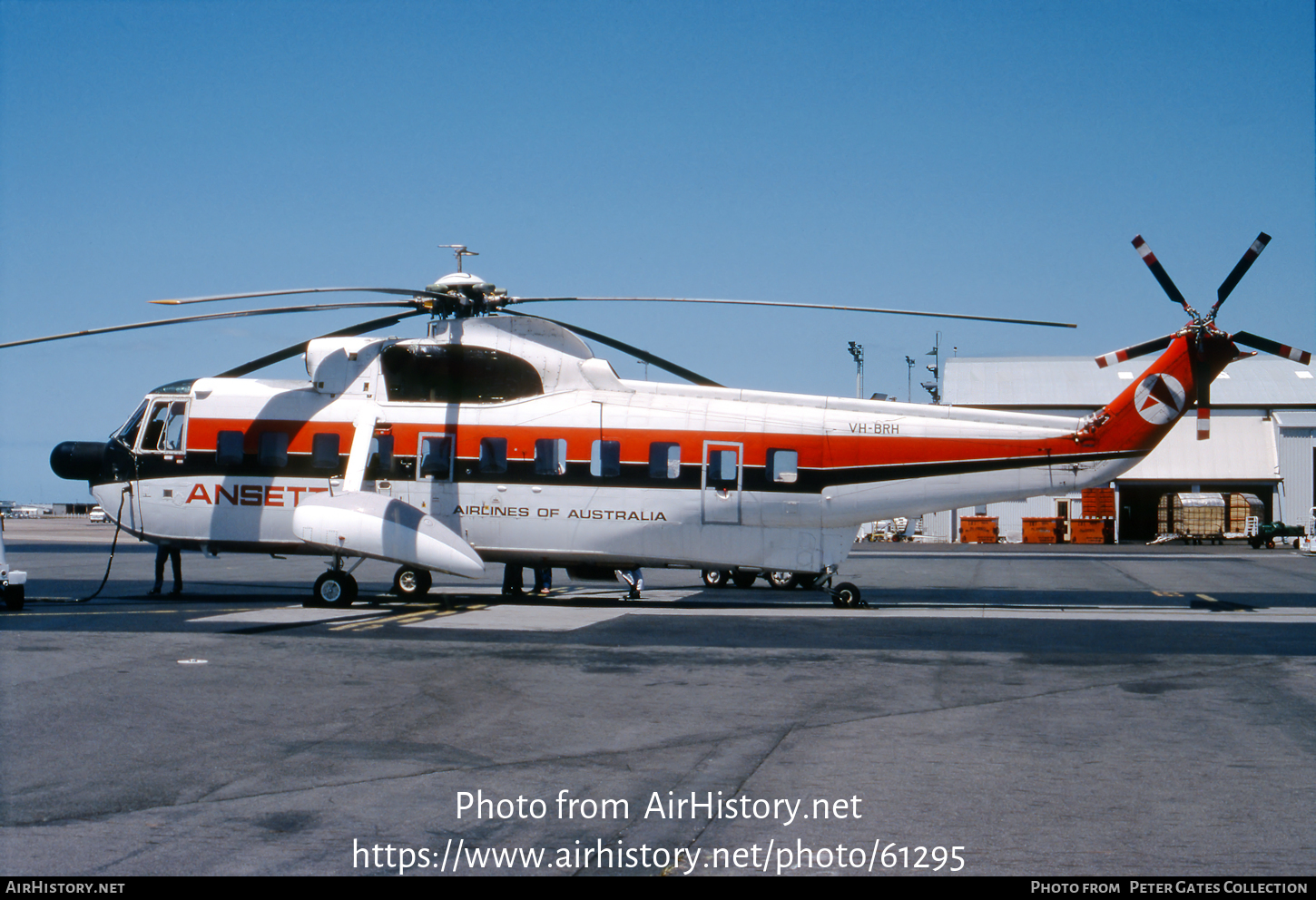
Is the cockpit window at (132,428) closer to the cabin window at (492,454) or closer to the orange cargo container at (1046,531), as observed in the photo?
the cabin window at (492,454)

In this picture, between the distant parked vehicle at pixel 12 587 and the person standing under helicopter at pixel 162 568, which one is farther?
the person standing under helicopter at pixel 162 568

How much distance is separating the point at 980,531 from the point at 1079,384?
17.6m

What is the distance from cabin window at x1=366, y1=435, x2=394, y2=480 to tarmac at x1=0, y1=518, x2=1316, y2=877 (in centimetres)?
356

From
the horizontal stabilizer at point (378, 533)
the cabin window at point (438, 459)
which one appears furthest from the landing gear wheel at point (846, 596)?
the cabin window at point (438, 459)

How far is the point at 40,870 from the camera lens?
5.60m

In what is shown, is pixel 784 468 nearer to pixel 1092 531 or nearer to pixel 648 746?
pixel 648 746

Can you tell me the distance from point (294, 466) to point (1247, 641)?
53.8ft

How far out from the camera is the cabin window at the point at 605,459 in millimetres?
19969

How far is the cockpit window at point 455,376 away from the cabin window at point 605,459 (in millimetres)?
1637

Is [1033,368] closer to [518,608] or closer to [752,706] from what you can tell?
[518,608]

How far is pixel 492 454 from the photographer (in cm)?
2022

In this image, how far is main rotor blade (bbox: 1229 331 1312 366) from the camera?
17891 millimetres

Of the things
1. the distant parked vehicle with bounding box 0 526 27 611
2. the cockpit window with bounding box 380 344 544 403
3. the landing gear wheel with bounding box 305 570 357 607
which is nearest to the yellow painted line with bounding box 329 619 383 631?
the landing gear wheel with bounding box 305 570 357 607

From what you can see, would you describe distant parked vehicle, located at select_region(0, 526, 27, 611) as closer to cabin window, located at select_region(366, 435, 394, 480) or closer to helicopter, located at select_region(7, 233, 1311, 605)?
helicopter, located at select_region(7, 233, 1311, 605)
